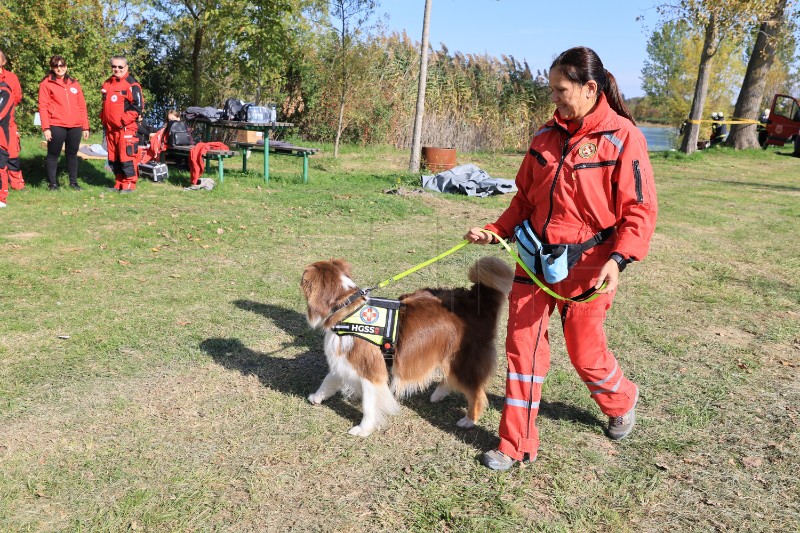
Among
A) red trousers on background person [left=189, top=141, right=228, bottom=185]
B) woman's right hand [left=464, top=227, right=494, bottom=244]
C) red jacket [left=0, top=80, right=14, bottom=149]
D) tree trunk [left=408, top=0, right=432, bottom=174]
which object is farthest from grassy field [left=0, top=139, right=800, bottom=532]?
tree trunk [left=408, top=0, right=432, bottom=174]

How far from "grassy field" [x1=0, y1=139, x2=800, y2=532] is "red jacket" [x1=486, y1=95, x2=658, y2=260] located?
1324mm

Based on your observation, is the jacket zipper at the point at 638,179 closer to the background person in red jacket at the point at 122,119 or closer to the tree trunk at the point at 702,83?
the background person in red jacket at the point at 122,119

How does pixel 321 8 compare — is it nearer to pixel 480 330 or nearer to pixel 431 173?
pixel 431 173

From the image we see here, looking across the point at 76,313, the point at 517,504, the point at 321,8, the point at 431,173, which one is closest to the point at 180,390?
the point at 76,313

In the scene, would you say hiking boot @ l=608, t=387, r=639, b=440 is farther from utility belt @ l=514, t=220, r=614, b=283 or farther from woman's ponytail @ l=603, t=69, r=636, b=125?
woman's ponytail @ l=603, t=69, r=636, b=125

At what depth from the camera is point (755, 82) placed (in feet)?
68.2

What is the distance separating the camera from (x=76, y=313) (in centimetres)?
520

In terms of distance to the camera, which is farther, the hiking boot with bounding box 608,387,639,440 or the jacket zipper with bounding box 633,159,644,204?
the hiking boot with bounding box 608,387,639,440

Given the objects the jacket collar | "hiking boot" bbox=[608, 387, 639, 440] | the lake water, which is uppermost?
the jacket collar

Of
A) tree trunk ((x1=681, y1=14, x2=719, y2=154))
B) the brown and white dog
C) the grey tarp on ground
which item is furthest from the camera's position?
tree trunk ((x1=681, y1=14, x2=719, y2=154))

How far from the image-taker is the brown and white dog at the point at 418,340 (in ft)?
11.7

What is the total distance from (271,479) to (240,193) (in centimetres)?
784

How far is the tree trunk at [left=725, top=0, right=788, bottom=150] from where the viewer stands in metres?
19.5

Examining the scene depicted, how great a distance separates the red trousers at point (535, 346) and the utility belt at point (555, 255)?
0.11 metres
